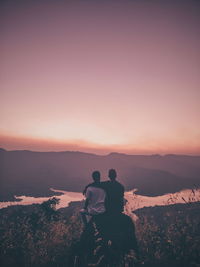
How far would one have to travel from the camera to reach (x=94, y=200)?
6555 millimetres

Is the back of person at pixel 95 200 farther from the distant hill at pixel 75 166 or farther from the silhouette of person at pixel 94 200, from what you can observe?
the distant hill at pixel 75 166

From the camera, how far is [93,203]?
21.5 ft

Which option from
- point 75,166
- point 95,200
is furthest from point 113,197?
point 75,166

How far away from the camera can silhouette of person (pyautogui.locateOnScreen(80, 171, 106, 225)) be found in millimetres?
6465

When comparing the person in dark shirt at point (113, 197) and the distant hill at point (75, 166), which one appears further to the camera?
the distant hill at point (75, 166)

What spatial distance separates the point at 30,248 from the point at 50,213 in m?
4.58

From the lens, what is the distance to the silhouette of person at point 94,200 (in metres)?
6.46

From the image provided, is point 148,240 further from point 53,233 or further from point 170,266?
point 53,233

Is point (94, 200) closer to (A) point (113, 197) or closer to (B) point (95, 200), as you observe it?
(B) point (95, 200)

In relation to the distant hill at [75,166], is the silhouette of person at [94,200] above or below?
above

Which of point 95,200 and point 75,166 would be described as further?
point 75,166

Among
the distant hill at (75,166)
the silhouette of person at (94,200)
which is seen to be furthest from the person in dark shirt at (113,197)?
the distant hill at (75,166)

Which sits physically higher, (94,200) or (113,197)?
(113,197)

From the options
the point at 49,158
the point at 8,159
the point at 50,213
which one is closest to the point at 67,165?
the point at 49,158
